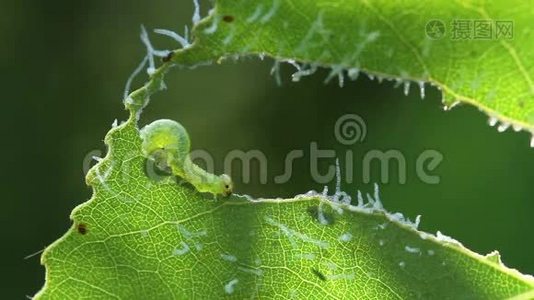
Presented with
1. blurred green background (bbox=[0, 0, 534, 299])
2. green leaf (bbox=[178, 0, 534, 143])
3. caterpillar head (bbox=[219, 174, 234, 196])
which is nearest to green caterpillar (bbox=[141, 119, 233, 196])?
caterpillar head (bbox=[219, 174, 234, 196])

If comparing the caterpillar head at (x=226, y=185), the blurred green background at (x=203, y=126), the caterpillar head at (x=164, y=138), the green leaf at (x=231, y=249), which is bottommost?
the blurred green background at (x=203, y=126)

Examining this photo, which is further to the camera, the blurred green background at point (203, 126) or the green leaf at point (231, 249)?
the blurred green background at point (203, 126)

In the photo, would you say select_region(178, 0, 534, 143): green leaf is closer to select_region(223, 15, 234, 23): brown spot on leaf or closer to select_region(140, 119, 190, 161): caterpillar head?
select_region(223, 15, 234, 23): brown spot on leaf

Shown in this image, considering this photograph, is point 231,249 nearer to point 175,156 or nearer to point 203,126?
point 175,156

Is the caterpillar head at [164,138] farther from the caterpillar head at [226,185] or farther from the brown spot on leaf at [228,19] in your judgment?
the brown spot on leaf at [228,19]

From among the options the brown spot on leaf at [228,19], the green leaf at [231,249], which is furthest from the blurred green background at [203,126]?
the brown spot on leaf at [228,19]

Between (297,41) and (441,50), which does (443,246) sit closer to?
(441,50)
